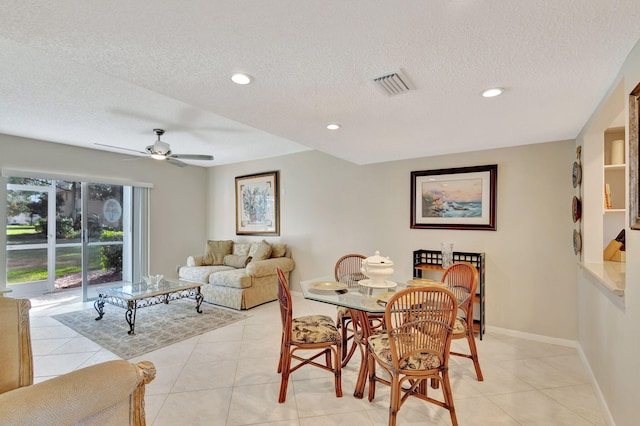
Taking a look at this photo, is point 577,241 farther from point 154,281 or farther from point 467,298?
point 154,281

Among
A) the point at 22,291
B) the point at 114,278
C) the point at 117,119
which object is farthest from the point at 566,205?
the point at 22,291

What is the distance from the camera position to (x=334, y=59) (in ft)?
5.28

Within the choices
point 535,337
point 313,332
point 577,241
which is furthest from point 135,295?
point 577,241

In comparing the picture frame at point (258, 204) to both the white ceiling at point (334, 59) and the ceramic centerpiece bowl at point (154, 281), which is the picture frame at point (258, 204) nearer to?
the ceramic centerpiece bowl at point (154, 281)

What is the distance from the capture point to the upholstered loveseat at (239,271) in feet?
14.7

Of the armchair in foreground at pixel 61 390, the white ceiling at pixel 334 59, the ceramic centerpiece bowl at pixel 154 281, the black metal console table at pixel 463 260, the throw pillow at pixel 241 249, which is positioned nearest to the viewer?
the armchair in foreground at pixel 61 390

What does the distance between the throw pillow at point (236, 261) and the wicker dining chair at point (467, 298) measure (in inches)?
137

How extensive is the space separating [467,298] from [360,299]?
943 millimetres

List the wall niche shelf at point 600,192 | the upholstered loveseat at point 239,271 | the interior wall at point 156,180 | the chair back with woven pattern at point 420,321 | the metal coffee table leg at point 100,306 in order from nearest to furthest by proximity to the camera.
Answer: the chair back with woven pattern at point 420,321, the wall niche shelf at point 600,192, the metal coffee table leg at point 100,306, the interior wall at point 156,180, the upholstered loveseat at point 239,271

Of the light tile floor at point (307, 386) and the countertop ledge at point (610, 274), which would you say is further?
the light tile floor at point (307, 386)

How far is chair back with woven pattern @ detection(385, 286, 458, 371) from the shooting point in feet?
5.71

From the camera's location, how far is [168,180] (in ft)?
19.7

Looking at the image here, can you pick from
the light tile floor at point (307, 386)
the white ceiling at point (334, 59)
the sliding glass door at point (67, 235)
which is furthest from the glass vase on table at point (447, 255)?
the sliding glass door at point (67, 235)

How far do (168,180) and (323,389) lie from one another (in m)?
5.14
